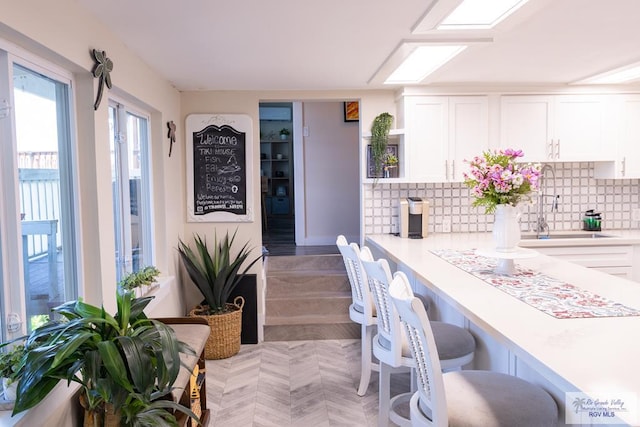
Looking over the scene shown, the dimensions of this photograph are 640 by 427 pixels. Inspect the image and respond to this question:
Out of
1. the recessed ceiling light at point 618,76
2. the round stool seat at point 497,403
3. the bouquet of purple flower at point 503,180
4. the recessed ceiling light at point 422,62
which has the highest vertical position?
the recessed ceiling light at point 618,76

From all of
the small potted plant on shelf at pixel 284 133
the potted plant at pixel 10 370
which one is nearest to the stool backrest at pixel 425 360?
the potted plant at pixel 10 370

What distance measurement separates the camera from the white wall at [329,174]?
6465 millimetres

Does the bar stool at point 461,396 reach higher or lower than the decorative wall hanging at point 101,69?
lower

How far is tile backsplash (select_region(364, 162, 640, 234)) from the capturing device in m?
4.74

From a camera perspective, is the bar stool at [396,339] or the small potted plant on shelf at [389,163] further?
the small potted plant on shelf at [389,163]

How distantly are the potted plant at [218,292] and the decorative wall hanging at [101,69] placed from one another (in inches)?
78.3

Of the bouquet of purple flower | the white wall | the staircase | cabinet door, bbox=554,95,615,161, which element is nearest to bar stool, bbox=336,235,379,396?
the bouquet of purple flower

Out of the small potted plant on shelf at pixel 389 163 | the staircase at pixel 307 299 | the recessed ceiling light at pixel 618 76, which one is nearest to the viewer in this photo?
the recessed ceiling light at pixel 618 76

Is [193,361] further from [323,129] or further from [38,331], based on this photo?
[323,129]

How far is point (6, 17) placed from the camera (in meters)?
1.71

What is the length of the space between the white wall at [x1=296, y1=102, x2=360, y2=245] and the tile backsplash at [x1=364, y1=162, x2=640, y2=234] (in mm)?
1829

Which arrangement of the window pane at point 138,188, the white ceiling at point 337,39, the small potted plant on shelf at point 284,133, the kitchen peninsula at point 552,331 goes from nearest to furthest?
the kitchen peninsula at point 552,331 → the white ceiling at point 337,39 → the window pane at point 138,188 → the small potted plant on shelf at point 284,133

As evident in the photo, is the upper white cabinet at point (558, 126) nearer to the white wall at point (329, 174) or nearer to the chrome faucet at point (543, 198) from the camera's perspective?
the chrome faucet at point (543, 198)

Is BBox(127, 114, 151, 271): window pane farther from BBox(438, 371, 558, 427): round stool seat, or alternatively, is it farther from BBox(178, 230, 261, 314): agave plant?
BBox(438, 371, 558, 427): round stool seat
